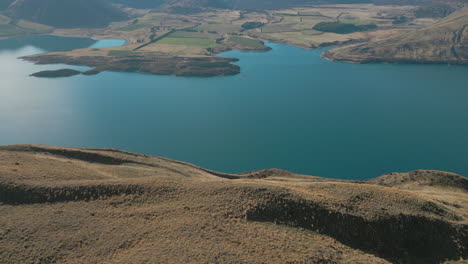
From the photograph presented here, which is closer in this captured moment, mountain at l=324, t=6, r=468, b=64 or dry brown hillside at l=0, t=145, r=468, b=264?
dry brown hillside at l=0, t=145, r=468, b=264

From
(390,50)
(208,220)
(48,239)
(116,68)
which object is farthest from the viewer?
(390,50)

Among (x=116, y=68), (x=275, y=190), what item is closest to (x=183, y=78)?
(x=116, y=68)

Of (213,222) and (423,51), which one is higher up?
(423,51)

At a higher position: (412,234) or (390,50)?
(390,50)

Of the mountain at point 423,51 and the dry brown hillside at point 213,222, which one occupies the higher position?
the mountain at point 423,51

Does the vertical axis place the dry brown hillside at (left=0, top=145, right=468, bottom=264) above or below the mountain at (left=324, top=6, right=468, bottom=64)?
below

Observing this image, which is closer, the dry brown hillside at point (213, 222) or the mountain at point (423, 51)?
the dry brown hillside at point (213, 222)

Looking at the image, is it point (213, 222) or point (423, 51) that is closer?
point (213, 222)

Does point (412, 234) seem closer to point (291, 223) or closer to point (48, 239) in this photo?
point (291, 223)
